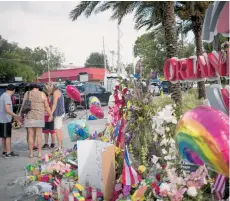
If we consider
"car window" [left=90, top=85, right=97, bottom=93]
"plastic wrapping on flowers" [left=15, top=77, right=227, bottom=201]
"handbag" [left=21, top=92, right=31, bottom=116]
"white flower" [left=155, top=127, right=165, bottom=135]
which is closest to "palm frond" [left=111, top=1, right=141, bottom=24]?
"handbag" [left=21, top=92, right=31, bottom=116]

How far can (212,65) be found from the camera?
246cm

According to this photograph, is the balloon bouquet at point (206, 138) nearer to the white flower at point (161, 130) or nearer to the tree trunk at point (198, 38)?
the white flower at point (161, 130)

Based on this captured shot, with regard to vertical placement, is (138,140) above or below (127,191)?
above

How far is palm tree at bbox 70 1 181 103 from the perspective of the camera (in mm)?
9203

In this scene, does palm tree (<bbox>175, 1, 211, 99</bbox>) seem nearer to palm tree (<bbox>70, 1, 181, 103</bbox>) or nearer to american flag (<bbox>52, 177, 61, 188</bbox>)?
palm tree (<bbox>70, 1, 181, 103</bbox>)

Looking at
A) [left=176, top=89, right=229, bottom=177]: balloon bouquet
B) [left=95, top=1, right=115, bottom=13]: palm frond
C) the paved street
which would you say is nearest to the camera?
[left=176, top=89, right=229, bottom=177]: balloon bouquet

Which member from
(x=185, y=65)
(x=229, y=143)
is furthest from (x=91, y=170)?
(x=229, y=143)

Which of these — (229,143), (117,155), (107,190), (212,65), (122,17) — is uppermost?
(122,17)

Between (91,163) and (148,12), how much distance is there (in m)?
10.3

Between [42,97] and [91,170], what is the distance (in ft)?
9.34

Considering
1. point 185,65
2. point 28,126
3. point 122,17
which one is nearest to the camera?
point 185,65

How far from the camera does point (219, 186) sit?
100.0 inches

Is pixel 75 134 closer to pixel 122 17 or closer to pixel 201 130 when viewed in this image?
pixel 201 130

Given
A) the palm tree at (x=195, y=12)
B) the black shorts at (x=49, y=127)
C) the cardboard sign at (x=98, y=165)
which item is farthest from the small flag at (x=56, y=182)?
the palm tree at (x=195, y=12)
